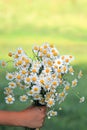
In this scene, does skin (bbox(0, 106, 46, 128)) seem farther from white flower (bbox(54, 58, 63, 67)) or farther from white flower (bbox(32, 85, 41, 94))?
white flower (bbox(54, 58, 63, 67))

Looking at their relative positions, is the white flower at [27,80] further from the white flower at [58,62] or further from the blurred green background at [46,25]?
the blurred green background at [46,25]

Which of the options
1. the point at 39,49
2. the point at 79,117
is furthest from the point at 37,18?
→ the point at 39,49

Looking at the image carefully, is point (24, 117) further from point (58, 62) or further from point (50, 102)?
point (58, 62)

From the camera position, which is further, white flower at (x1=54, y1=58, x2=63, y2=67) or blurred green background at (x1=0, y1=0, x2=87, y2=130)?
blurred green background at (x1=0, y1=0, x2=87, y2=130)

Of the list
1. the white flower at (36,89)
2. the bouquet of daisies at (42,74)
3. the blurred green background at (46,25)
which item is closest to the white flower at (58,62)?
the bouquet of daisies at (42,74)

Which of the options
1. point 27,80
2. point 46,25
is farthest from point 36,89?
point 46,25

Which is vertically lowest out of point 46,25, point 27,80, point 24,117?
point 24,117

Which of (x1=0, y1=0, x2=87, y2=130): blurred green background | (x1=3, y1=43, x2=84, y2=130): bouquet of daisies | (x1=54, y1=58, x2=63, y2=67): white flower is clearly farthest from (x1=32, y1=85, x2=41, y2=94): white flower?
(x1=0, y1=0, x2=87, y2=130): blurred green background

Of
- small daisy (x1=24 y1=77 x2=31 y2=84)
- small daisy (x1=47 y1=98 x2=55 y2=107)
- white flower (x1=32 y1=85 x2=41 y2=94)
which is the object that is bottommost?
small daisy (x1=47 y1=98 x2=55 y2=107)

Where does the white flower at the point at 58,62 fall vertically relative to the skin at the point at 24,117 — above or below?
above
